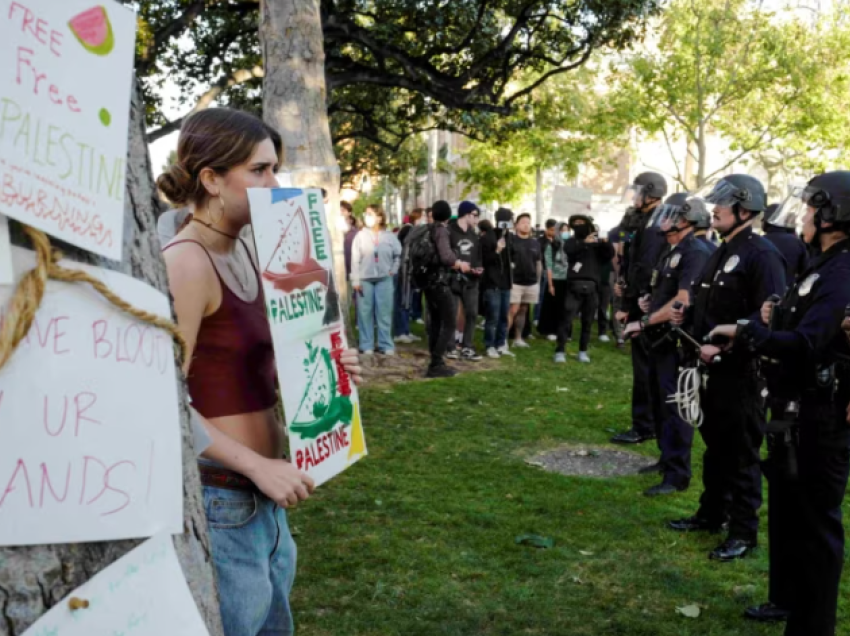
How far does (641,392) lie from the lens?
8789 mm

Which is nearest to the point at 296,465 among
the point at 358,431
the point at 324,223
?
the point at 358,431

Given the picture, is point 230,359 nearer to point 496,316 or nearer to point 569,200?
point 496,316

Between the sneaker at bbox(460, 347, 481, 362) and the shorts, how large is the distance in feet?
4.81

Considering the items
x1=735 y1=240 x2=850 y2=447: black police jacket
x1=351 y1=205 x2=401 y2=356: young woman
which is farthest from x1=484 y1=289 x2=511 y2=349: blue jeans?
x1=735 y1=240 x2=850 y2=447: black police jacket

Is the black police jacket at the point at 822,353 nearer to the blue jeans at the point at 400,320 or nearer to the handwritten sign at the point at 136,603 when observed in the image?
the handwritten sign at the point at 136,603

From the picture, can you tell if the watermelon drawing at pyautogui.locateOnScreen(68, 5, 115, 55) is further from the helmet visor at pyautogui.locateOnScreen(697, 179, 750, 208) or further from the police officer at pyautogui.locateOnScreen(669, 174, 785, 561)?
the helmet visor at pyautogui.locateOnScreen(697, 179, 750, 208)

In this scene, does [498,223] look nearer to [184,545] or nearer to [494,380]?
[494,380]

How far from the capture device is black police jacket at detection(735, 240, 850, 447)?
4.15 meters

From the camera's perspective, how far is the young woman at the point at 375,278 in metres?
13.8

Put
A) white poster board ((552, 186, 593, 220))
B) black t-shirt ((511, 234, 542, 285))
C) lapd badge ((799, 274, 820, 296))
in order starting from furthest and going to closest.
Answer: white poster board ((552, 186, 593, 220))
black t-shirt ((511, 234, 542, 285))
lapd badge ((799, 274, 820, 296))

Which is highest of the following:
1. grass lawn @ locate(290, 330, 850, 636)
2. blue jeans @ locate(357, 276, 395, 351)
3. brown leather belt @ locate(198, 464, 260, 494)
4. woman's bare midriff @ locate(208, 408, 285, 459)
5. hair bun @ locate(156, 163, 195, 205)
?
hair bun @ locate(156, 163, 195, 205)

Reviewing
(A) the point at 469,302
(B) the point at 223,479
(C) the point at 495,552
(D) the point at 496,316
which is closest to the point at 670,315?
(C) the point at 495,552

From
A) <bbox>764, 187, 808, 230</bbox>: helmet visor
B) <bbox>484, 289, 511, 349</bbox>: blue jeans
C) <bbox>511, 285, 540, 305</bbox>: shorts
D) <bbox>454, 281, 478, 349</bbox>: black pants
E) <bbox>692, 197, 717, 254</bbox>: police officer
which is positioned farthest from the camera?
<bbox>511, 285, 540, 305</bbox>: shorts

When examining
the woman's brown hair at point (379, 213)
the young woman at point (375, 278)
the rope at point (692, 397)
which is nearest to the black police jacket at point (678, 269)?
the rope at point (692, 397)
